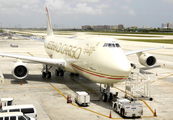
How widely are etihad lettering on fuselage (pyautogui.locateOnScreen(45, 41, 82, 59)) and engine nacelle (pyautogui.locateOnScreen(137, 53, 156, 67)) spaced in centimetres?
1321

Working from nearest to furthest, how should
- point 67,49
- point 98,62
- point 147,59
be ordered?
point 98,62 → point 67,49 → point 147,59

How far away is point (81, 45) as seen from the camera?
24906mm

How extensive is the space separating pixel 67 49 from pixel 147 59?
49.9ft

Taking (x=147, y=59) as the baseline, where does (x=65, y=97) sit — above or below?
below

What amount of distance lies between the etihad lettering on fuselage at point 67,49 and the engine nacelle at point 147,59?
1321cm

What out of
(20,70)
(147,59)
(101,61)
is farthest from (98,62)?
(147,59)

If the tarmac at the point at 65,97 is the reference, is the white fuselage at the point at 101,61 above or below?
above

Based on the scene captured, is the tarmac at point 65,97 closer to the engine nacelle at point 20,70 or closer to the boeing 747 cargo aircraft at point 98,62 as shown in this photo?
the engine nacelle at point 20,70

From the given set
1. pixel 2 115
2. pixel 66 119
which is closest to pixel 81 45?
pixel 66 119

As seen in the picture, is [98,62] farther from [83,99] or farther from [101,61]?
[83,99]

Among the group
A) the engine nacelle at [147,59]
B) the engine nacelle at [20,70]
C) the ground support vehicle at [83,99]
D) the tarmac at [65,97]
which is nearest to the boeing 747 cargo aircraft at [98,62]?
the engine nacelle at [20,70]

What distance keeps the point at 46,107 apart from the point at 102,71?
5728 mm

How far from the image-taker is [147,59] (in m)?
37.3

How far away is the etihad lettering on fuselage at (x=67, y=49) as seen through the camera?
24.9 m
